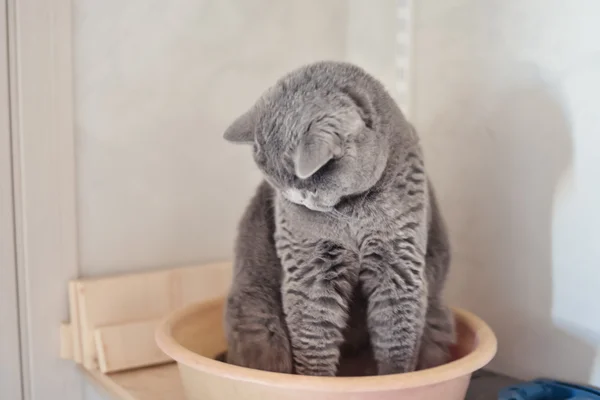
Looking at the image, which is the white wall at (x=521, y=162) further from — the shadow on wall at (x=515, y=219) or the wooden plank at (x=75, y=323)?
the wooden plank at (x=75, y=323)

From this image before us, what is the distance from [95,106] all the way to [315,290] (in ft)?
1.92

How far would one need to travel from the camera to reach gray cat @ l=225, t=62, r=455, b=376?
737 mm

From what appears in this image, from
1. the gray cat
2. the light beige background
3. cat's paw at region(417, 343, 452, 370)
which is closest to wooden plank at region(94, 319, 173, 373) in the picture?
the light beige background

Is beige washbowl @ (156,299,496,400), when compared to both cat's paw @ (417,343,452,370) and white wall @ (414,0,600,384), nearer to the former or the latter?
cat's paw @ (417,343,452,370)

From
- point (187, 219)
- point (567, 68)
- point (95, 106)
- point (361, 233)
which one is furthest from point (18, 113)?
Answer: point (567, 68)

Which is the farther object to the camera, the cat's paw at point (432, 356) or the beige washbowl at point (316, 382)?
the cat's paw at point (432, 356)

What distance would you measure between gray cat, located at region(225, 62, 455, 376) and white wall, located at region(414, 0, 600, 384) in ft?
0.71

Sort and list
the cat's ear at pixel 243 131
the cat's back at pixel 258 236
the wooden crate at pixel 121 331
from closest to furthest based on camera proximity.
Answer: the cat's ear at pixel 243 131 < the cat's back at pixel 258 236 < the wooden crate at pixel 121 331

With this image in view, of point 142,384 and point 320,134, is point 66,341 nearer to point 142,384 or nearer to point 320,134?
point 142,384

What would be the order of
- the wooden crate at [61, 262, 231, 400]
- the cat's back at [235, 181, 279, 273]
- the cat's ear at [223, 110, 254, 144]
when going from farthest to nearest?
1. the wooden crate at [61, 262, 231, 400]
2. the cat's back at [235, 181, 279, 273]
3. the cat's ear at [223, 110, 254, 144]

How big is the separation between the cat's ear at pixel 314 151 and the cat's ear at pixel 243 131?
117mm

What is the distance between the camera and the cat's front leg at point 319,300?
812mm

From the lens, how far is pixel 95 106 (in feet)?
3.63

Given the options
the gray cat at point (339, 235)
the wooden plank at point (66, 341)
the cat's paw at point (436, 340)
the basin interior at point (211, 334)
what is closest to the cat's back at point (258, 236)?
the gray cat at point (339, 235)
